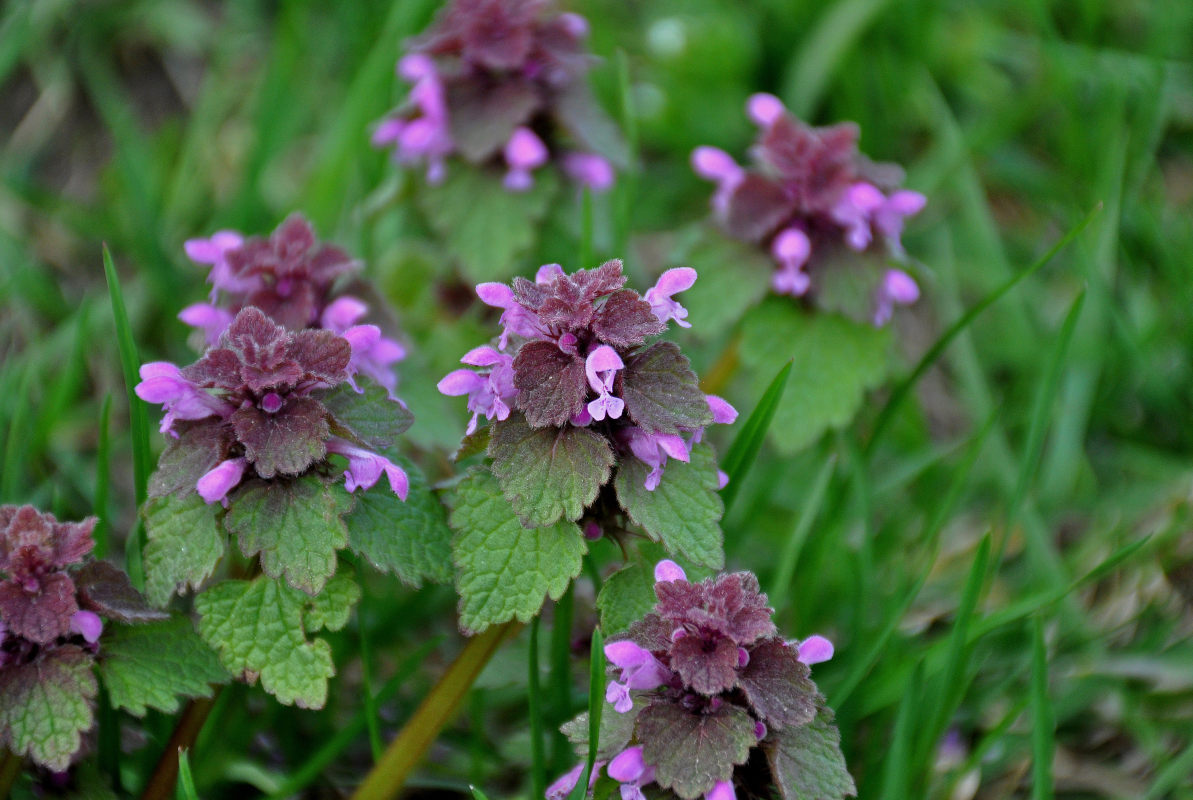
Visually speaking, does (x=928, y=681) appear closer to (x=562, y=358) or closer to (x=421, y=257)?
(x=562, y=358)

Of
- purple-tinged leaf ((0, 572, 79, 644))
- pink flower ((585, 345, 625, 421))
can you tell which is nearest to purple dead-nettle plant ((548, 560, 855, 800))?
pink flower ((585, 345, 625, 421))

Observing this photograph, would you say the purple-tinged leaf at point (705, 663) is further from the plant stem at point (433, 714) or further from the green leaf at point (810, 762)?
the plant stem at point (433, 714)

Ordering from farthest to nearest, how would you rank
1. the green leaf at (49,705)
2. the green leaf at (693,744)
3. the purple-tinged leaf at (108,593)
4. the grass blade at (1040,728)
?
the grass blade at (1040,728)
the purple-tinged leaf at (108,593)
the green leaf at (49,705)
the green leaf at (693,744)

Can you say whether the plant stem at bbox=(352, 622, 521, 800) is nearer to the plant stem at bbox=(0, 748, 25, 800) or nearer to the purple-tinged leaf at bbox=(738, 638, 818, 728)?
the purple-tinged leaf at bbox=(738, 638, 818, 728)

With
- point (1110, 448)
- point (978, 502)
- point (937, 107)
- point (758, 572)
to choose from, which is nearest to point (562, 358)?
point (758, 572)

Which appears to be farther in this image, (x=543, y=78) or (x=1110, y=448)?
(x=1110, y=448)

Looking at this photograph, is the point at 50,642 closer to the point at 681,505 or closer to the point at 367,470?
the point at 367,470

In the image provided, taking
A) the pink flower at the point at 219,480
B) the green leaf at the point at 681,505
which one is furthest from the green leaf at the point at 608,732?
the pink flower at the point at 219,480
